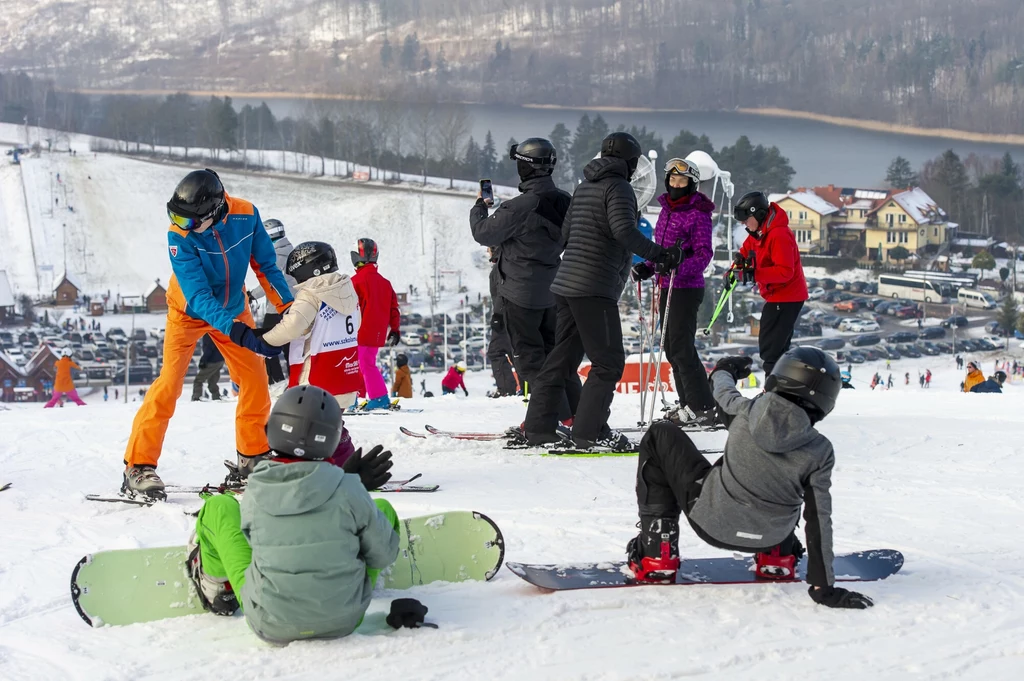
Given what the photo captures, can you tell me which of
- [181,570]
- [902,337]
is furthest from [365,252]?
[902,337]

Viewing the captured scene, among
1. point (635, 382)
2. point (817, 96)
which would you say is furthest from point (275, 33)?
point (635, 382)

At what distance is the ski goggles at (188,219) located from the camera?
432 cm

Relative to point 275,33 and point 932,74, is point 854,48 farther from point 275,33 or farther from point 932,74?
point 275,33

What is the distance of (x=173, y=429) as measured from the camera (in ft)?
21.2

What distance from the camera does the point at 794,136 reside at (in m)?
83.8

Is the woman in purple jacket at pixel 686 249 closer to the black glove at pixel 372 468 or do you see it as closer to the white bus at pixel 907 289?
the black glove at pixel 372 468

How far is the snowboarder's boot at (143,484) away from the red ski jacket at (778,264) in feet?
10.6

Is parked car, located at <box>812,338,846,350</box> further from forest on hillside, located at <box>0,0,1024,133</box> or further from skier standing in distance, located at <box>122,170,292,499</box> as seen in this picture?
forest on hillside, located at <box>0,0,1024,133</box>

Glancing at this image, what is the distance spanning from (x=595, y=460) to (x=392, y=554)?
251cm

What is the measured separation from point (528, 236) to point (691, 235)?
91cm

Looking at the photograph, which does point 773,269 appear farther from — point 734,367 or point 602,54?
point 602,54

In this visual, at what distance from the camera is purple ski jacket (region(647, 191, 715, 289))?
577cm

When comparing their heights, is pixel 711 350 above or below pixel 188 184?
below

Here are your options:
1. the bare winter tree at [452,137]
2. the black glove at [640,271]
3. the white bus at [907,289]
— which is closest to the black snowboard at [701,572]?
the black glove at [640,271]
